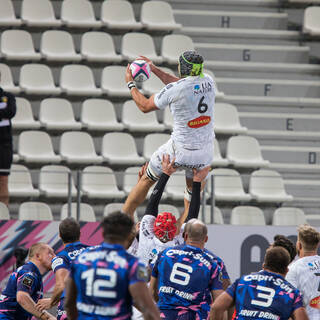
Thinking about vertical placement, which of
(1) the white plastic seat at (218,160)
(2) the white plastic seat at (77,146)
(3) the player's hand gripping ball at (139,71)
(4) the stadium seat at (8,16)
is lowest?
(1) the white plastic seat at (218,160)

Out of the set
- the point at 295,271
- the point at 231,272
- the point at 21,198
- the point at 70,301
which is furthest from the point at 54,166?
the point at 70,301

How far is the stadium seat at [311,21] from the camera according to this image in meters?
17.0

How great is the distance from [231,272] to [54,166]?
127 inches

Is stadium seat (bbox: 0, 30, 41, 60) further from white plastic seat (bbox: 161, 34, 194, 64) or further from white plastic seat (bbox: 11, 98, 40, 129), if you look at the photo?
white plastic seat (bbox: 161, 34, 194, 64)

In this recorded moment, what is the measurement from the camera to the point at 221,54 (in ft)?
56.2

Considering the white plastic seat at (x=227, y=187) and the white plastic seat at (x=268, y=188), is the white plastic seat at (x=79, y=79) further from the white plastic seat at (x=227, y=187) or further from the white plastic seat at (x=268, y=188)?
the white plastic seat at (x=268, y=188)

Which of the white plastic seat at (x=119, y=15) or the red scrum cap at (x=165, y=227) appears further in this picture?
the white plastic seat at (x=119, y=15)

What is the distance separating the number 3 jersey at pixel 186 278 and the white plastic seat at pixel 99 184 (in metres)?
5.12

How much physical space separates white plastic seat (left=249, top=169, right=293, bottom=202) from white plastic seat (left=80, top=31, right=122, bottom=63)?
3821 millimetres

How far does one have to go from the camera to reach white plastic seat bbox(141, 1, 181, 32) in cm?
1644

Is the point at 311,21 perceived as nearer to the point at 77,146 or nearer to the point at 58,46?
the point at 58,46

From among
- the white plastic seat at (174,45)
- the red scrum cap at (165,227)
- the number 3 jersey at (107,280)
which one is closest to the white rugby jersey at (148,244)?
the red scrum cap at (165,227)

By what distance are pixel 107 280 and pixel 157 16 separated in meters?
11.4

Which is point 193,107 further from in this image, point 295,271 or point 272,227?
point 272,227
